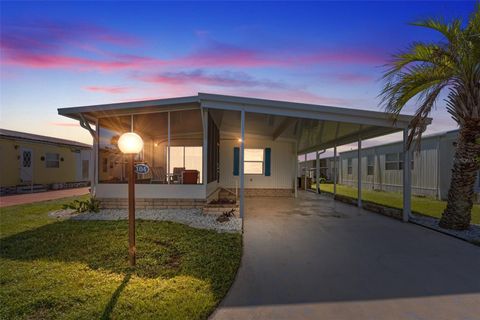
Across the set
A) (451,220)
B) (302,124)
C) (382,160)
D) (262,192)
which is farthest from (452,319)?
(382,160)

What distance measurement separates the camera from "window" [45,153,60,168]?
16266mm

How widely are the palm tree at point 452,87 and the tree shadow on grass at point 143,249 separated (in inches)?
201

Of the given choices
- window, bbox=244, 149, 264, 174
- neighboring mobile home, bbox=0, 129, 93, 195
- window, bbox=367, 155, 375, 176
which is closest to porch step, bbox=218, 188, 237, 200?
window, bbox=244, 149, 264, 174

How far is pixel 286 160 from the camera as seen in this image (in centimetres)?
1377

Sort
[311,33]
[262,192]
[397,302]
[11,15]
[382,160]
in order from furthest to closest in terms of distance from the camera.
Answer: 1. [382,160]
2. [262,192]
3. [311,33]
4. [11,15]
5. [397,302]

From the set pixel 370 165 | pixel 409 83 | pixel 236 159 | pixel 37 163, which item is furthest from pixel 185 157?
pixel 370 165

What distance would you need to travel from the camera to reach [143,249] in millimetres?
4883

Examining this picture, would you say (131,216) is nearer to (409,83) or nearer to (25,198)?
(409,83)

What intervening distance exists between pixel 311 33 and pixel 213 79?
4458mm

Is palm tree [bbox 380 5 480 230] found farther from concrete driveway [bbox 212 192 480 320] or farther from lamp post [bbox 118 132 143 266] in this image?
lamp post [bbox 118 132 143 266]

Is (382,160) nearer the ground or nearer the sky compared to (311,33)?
nearer the ground

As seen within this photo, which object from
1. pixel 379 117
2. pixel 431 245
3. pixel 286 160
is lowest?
pixel 431 245

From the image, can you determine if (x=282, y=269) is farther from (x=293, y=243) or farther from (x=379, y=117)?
(x=379, y=117)

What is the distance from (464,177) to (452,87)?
2076 millimetres
